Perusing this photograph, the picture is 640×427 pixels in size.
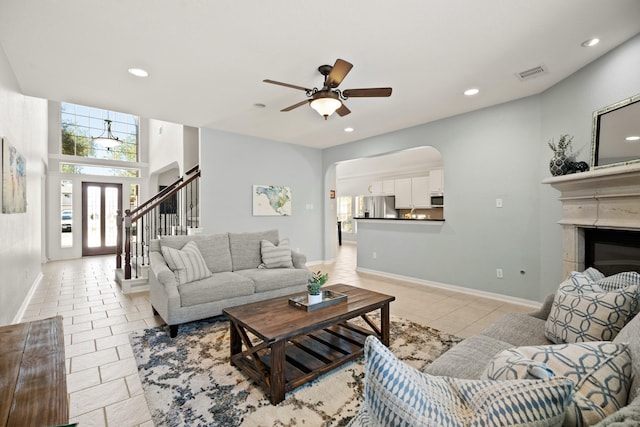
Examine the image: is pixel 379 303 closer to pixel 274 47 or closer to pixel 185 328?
pixel 185 328

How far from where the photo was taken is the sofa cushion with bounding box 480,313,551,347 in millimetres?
1717

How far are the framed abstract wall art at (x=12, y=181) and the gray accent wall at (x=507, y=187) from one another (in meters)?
5.02

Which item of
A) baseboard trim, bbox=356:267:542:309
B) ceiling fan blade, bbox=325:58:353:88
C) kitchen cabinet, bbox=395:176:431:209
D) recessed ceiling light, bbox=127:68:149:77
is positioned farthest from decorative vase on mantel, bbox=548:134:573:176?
kitchen cabinet, bbox=395:176:431:209

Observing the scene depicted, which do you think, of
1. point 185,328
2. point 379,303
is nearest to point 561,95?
point 379,303

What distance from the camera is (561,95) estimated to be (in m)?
3.41

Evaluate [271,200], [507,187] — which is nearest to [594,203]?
[507,187]

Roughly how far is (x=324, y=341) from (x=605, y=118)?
329cm

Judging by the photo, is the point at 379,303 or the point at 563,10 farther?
the point at 379,303

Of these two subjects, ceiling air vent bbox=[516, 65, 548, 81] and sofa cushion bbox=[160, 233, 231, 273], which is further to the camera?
sofa cushion bbox=[160, 233, 231, 273]

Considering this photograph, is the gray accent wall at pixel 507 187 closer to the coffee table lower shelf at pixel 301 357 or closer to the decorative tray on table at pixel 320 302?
the coffee table lower shelf at pixel 301 357

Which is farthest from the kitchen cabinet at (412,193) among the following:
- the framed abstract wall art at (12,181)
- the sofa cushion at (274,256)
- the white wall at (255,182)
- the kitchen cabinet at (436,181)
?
the framed abstract wall art at (12,181)

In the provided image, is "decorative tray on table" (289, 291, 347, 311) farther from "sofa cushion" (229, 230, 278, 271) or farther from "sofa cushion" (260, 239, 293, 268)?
"sofa cushion" (229, 230, 278, 271)

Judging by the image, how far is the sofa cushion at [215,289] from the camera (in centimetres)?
296

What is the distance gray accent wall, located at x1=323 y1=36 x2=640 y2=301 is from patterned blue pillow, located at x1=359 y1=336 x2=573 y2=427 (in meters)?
3.25
